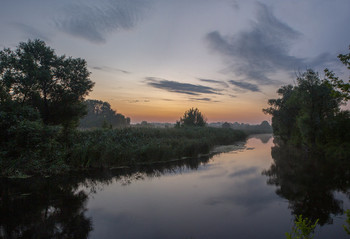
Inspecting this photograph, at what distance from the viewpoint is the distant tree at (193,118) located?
52.2m

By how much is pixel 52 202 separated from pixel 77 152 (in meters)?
7.71

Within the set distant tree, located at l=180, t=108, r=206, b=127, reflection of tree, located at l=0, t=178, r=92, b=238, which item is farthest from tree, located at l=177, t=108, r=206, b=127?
reflection of tree, located at l=0, t=178, r=92, b=238

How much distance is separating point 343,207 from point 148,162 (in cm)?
1409

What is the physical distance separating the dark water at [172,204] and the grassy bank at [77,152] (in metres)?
1.73

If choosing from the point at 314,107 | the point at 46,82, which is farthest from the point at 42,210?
the point at 314,107

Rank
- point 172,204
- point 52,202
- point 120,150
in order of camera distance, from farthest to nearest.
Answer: point 120,150 → point 172,204 → point 52,202

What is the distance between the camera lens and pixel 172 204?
10117 millimetres

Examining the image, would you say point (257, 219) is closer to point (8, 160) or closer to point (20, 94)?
point (8, 160)

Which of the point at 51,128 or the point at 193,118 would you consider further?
the point at 193,118

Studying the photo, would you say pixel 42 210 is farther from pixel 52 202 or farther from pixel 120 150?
pixel 120 150

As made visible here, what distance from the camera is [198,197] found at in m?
11.0

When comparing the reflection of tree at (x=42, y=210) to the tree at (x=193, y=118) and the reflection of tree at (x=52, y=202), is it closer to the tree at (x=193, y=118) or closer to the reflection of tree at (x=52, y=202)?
the reflection of tree at (x=52, y=202)

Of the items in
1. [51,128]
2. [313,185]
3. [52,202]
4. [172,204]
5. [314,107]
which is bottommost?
[172,204]

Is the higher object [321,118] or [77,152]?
[321,118]
